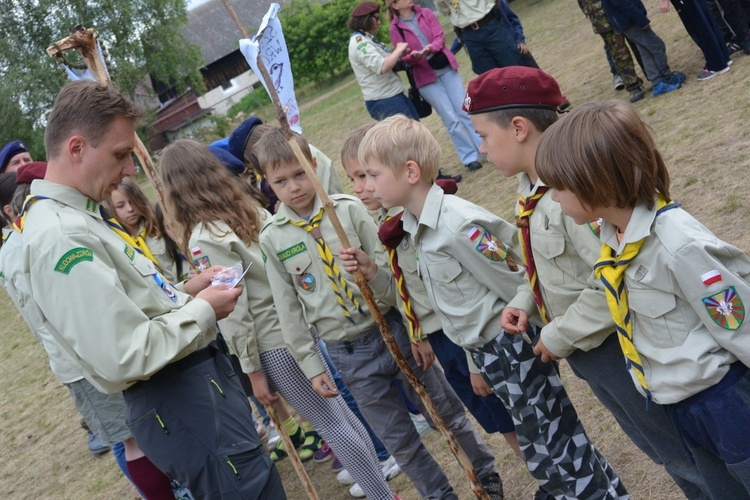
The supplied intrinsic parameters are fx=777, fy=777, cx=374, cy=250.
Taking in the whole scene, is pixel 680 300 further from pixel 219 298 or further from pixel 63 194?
pixel 63 194

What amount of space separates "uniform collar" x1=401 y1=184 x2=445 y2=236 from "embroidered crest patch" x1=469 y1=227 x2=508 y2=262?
0.50 ft

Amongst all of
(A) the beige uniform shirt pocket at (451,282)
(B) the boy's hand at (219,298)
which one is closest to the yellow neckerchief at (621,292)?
(A) the beige uniform shirt pocket at (451,282)

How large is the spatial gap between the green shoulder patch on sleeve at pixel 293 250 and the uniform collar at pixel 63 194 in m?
0.98

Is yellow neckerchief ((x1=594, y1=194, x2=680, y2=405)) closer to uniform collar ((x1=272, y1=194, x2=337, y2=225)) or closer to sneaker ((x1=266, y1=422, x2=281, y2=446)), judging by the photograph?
uniform collar ((x1=272, y1=194, x2=337, y2=225))

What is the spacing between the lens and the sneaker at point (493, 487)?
3.51 metres

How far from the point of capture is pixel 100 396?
4.05 metres

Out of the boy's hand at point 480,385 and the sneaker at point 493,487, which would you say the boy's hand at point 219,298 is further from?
the sneaker at point 493,487

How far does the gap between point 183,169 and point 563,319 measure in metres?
2.15

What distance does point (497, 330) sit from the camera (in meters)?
2.88

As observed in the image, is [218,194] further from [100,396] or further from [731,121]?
[731,121]

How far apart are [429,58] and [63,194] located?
231 inches

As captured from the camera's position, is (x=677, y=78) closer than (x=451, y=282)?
No

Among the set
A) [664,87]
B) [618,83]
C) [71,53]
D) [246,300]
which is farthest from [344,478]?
[71,53]

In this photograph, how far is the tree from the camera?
29.6 metres
